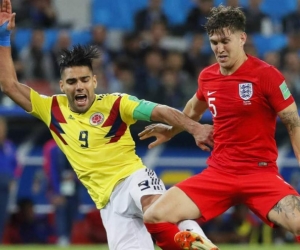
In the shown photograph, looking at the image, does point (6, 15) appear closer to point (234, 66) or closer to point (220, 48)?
point (220, 48)

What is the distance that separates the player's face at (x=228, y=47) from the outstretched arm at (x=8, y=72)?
1.71 metres

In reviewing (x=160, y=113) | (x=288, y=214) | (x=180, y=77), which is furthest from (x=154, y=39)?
(x=288, y=214)

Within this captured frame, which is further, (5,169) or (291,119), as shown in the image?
(5,169)

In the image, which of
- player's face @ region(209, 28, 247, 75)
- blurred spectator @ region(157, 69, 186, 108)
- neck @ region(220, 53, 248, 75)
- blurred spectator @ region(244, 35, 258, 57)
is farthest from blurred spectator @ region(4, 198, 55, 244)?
player's face @ region(209, 28, 247, 75)

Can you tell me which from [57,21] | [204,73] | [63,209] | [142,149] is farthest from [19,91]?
[57,21]

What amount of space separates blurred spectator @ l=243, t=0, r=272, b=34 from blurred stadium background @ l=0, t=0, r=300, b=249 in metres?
0.02

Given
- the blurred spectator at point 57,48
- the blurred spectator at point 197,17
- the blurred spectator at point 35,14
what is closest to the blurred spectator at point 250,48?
the blurred spectator at point 197,17

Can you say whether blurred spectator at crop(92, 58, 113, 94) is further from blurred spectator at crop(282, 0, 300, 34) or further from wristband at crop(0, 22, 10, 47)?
wristband at crop(0, 22, 10, 47)

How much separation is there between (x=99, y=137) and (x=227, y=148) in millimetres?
1086

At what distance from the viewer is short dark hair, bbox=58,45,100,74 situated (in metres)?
7.70

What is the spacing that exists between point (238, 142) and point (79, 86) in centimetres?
141

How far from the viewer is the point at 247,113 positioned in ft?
24.2

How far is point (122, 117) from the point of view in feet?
25.1

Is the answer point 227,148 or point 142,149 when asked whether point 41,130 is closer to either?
point 142,149
